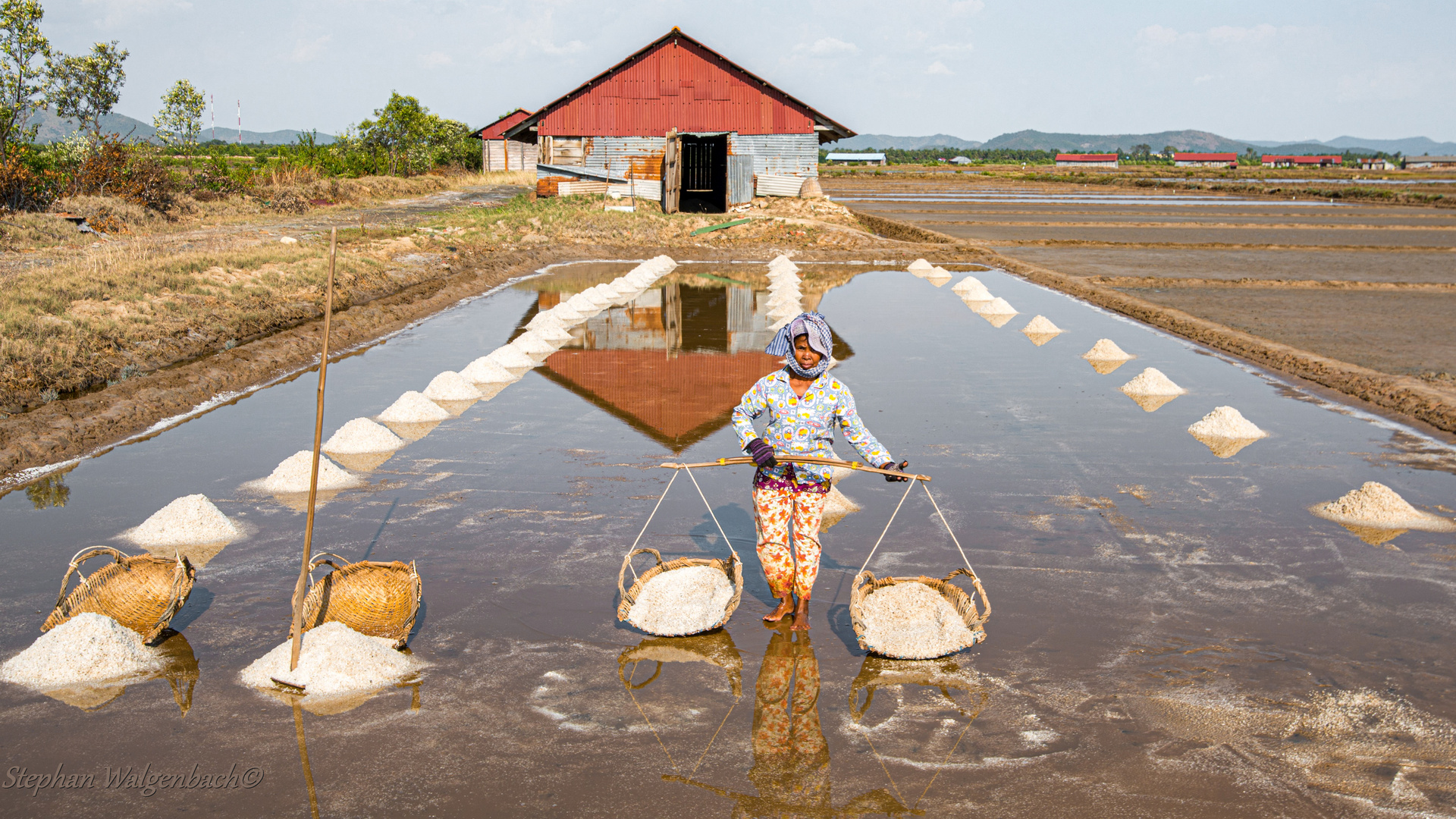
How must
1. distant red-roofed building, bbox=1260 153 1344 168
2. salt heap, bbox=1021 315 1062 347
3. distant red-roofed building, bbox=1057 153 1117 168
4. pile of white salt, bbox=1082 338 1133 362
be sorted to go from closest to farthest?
pile of white salt, bbox=1082 338 1133 362 → salt heap, bbox=1021 315 1062 347 → distant red-roofed building, bbox=1260 153 1344 168 → distant red-roofed building, bbox=1057 153 1117 168

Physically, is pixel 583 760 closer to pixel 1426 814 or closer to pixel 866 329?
pixel 1426 814

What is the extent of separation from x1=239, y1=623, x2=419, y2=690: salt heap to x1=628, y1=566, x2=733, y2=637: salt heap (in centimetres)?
101

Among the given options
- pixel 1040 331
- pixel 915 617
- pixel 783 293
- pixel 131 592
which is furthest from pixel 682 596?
pixel 783 293

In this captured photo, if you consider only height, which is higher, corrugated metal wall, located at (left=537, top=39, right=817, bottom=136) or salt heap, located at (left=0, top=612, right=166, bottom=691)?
corrugated metal wall, located at (left=537, top=39, right=817, bottom=136)

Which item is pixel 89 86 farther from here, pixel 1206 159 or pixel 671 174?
pixel 1206 159

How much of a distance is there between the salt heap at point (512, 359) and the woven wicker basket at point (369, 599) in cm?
571

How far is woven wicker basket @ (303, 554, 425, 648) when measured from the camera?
436 cm

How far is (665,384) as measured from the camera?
32.1 ft

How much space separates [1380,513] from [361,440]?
667 centimetres

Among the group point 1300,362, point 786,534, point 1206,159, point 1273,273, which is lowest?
point 786,534

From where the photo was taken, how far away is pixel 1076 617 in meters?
4.72

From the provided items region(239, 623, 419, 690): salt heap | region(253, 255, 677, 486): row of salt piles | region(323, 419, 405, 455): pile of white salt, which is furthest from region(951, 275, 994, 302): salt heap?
region(239, 623, 419, 690): salt heap

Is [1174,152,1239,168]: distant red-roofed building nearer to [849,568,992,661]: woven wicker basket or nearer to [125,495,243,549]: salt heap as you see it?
[849,568,992,661]: woven wicker basket

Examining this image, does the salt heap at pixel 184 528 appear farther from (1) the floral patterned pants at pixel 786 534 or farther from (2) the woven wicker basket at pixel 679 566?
(1) the floral patterned pants at pixel 786 534
